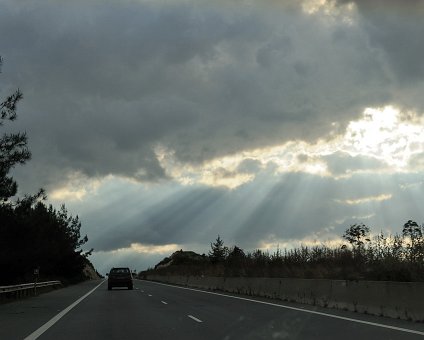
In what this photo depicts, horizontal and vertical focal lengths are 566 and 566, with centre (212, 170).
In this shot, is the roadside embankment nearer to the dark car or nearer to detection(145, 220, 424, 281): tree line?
detection(145, 220, 424, 281): tree line

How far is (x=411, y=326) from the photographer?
45.2 feet

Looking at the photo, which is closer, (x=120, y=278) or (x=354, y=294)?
(x=354, y=294)

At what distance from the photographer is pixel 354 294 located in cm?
1889

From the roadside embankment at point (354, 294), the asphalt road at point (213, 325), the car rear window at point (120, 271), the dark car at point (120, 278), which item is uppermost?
the car rear window at point (120, 271)

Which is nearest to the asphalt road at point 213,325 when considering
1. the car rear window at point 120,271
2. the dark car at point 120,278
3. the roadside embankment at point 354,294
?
the roadside embankment at point 354,294

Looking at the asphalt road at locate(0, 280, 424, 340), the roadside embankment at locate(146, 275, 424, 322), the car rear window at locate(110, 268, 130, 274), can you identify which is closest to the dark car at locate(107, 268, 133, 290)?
the car rear window at locate(110, 268, 130, 274)

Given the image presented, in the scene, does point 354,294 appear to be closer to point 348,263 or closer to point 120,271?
point 348,263

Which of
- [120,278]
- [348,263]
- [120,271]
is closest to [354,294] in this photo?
[348,263]

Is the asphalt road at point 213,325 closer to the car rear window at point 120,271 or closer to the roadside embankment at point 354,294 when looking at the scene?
the roadside embankment at point 354,294

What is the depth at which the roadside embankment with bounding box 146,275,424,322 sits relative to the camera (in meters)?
15.3

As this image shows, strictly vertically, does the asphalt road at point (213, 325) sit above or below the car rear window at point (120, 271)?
below

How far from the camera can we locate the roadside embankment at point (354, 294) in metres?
15.3

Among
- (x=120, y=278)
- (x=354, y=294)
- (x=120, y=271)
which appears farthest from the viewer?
(x=120, y=271)

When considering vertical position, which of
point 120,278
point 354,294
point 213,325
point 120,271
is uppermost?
point 120,271
